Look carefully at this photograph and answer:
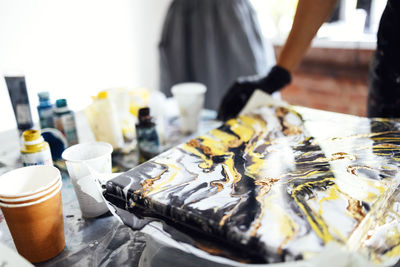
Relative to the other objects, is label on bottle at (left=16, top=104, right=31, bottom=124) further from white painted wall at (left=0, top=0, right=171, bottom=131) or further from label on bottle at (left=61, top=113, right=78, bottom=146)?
white painted wall at (left=0, top=0, right=171, bottom=131)

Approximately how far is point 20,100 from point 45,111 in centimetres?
8

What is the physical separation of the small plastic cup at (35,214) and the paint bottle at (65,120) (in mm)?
327

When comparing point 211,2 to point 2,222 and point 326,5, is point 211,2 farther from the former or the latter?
point 2,222

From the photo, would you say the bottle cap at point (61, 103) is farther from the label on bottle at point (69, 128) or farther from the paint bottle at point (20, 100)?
the paint bottle at point (20, 100)

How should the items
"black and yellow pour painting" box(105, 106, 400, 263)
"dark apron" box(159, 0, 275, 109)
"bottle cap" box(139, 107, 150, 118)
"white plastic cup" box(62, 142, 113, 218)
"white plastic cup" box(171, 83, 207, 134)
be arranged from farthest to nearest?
"dark apron" box(159, 0, 275, 109) → "white plastic cup" box(171, 83, 207, 134) → "bottle cap" box(139, 107, 150, 118) → "white plastic cup" box(62, 142, 113, 218) → "black and yellow pour painting" box(105, 106, 400, 263)

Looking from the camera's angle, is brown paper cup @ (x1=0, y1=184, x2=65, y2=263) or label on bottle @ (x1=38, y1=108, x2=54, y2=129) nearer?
brown paper cup @ (x1=0, y1=184, x2=65, y2=263)

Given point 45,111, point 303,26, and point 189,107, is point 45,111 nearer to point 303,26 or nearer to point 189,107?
point 189,107

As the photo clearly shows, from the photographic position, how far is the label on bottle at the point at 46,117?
0.97 metres

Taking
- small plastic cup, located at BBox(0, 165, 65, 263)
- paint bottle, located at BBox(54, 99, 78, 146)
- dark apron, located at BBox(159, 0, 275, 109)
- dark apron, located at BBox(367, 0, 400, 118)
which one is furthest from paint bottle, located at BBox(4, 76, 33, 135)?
dark apron, located at BBox(367, 0, 400, 118)

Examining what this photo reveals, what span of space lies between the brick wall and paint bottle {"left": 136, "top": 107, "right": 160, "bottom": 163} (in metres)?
2.28

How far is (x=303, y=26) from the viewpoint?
105 cm

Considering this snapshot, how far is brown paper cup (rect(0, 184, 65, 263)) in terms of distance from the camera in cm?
55

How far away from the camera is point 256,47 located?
5.18 feet

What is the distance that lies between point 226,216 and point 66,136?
2.04 feet
